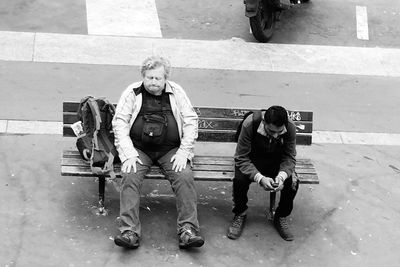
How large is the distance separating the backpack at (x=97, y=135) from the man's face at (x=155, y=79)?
Answer: 473 millimetres

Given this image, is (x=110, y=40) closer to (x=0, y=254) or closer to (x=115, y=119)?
(x=115, y=119)

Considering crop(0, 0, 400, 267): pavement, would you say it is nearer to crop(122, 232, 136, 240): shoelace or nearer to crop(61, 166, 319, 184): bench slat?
crop(122, 232, 136, 240): shoelace

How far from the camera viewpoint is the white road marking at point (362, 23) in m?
11.2

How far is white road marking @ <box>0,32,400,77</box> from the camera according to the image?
9.80 meters

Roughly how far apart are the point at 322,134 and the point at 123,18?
3704mm

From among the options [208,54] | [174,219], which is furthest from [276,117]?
[208,54]

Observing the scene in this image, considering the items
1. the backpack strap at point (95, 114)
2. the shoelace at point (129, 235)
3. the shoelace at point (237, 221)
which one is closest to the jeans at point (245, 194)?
the shoelace at point (237, 221)

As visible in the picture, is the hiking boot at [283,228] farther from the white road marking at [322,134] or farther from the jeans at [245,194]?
the white road marking at [322,134]

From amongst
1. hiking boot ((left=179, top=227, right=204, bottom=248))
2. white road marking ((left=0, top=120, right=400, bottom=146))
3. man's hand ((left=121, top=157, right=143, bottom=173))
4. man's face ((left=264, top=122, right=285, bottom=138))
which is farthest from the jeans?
white road marking ((left=0, top=120, right=400, bottom=146))

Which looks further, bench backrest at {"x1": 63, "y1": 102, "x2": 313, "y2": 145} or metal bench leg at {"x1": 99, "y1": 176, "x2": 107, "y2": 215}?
bench backrest at {"x1": 63, "y1": 102, "x2": 313, "y2": 145}

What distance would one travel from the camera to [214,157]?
6953mm

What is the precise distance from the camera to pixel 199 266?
612cm

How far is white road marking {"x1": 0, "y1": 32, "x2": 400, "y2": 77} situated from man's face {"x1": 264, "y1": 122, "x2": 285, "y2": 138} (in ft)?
12.2

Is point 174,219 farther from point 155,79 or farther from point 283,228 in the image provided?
point 155,79
